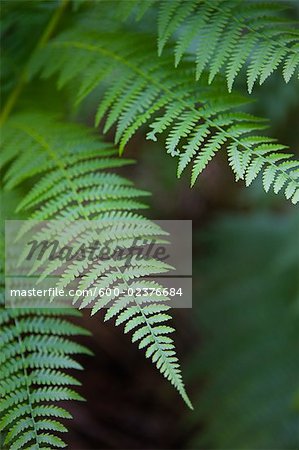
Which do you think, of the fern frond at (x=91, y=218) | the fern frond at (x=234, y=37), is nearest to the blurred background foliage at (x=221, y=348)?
the fern frond at (x=91, y=218)

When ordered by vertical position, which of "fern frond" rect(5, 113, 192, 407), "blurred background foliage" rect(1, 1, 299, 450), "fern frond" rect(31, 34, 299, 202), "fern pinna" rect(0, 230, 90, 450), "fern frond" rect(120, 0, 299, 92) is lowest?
"blurred background foliage" rect(1, 1, 299, 450)

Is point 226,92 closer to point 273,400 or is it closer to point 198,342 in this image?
point 273,400

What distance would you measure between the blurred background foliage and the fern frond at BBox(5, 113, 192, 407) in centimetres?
97

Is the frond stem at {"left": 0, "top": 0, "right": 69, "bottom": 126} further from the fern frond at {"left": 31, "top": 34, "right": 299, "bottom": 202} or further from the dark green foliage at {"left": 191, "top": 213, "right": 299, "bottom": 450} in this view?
the dark green foliage at {"left": 191, "top": 213, "right": 299, "bottom": 450}

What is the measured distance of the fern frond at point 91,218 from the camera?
1025 millimetres

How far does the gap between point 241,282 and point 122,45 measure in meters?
1.80

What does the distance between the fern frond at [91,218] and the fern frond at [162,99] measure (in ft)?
0.41

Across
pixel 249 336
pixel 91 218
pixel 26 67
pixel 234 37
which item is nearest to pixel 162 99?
pixel 234 37

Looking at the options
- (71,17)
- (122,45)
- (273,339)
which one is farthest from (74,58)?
(273,339)

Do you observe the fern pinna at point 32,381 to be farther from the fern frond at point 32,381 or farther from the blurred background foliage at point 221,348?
the blurred background foliage at point 221,348

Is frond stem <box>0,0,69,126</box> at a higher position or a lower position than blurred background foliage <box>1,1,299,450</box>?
higher

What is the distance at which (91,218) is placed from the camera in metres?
1.24

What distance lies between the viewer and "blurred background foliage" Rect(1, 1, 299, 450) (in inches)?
98.0

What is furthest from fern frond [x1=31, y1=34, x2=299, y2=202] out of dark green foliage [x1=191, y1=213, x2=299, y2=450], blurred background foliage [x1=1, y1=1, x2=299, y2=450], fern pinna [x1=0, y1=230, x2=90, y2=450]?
dark green foliage [x1=191, y1=213, x2=299, y2=450]
